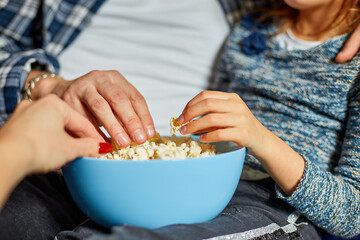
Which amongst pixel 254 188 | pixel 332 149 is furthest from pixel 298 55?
pixel 254 188

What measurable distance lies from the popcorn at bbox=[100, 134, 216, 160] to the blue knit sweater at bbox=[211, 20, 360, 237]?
23 centimetres

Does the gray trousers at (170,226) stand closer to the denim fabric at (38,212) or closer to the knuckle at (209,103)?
the denim fabric at (38,212)

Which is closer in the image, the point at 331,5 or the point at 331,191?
the point at 331,191

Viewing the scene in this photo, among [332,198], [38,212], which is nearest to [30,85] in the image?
[38,212]

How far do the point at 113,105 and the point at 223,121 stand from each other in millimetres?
249

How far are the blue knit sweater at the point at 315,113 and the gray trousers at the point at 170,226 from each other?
0.06m

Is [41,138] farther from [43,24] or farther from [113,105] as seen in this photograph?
[43,24]

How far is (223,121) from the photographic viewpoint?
2.31 ft

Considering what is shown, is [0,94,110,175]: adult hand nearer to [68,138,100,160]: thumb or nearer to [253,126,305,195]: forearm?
[68,138,100,160]: thumb

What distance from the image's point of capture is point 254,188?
3.10 feet

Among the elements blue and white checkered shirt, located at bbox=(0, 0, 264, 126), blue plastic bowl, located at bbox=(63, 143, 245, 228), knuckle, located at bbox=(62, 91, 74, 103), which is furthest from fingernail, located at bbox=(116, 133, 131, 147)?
blue and white checkered shirt, located at bbox=(0, 0, 264, 126)

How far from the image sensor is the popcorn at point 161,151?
700 millimetres

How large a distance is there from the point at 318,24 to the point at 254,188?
0.55 metres

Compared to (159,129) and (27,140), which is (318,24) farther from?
(27,140)
